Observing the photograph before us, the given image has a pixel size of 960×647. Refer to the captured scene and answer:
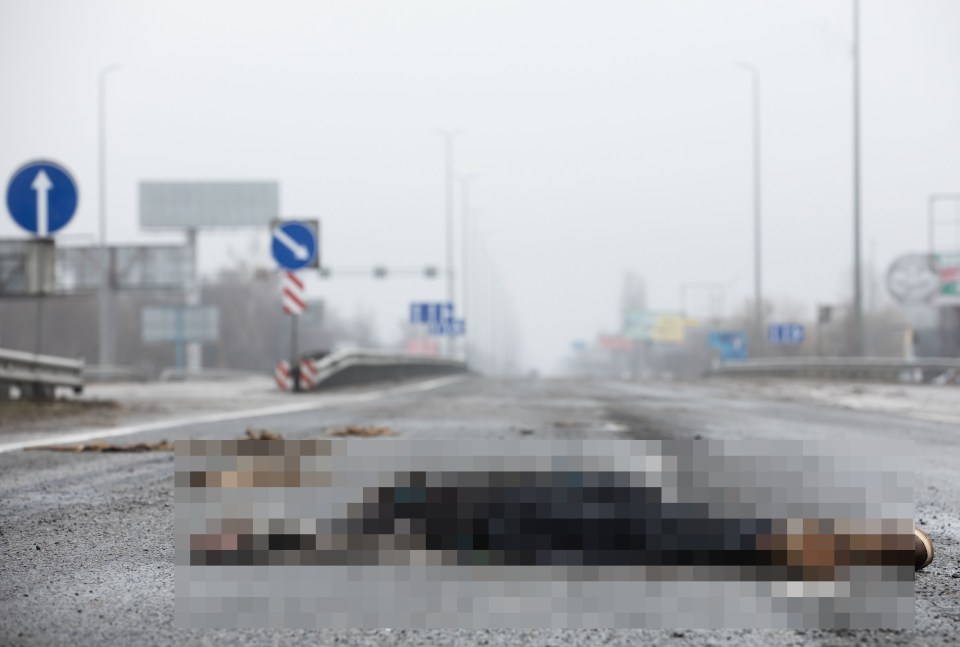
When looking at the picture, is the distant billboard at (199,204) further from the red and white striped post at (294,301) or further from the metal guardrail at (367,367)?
the red and white striped post at (294,301)

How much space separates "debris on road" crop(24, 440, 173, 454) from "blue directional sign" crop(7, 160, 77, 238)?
543cm

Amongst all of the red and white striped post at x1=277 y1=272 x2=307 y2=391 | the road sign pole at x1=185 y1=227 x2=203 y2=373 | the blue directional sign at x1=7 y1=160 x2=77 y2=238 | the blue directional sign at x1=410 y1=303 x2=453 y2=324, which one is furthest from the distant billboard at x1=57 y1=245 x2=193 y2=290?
the blue directional sign at x1=7 y1=160 x2=77 y2=238

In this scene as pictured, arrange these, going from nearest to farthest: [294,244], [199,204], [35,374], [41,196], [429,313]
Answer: [41,196], [35,374], [294,244], [429,313], [199,204]

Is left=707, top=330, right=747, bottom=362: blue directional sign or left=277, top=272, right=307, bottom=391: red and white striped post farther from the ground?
left=277, top=272, right=307, bottom=391: red and white striped post

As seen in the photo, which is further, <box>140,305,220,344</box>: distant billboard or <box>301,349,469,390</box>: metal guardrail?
<box>140,305,220,344</box>: distant billboard

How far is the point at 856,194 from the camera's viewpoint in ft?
109

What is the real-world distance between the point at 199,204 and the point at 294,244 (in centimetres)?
5087

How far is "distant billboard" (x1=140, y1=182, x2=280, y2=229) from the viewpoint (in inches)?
2766

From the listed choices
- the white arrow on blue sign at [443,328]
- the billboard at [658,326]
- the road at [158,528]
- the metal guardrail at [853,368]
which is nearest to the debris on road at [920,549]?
the road at [158,528]

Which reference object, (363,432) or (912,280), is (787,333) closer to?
(912,280)

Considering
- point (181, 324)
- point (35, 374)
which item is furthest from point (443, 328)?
point (35, 374)

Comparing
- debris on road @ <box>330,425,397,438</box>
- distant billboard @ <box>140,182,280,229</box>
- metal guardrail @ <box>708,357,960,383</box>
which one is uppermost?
distant billboard @ <box>140,182,280,229</box>

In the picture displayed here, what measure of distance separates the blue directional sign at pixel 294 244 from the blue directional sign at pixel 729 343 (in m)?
69.1

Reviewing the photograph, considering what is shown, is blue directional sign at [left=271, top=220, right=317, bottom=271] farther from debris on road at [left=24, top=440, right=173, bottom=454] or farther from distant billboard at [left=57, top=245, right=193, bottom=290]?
distant billboard at [left=57, top=245, right=193, bottom=290]
